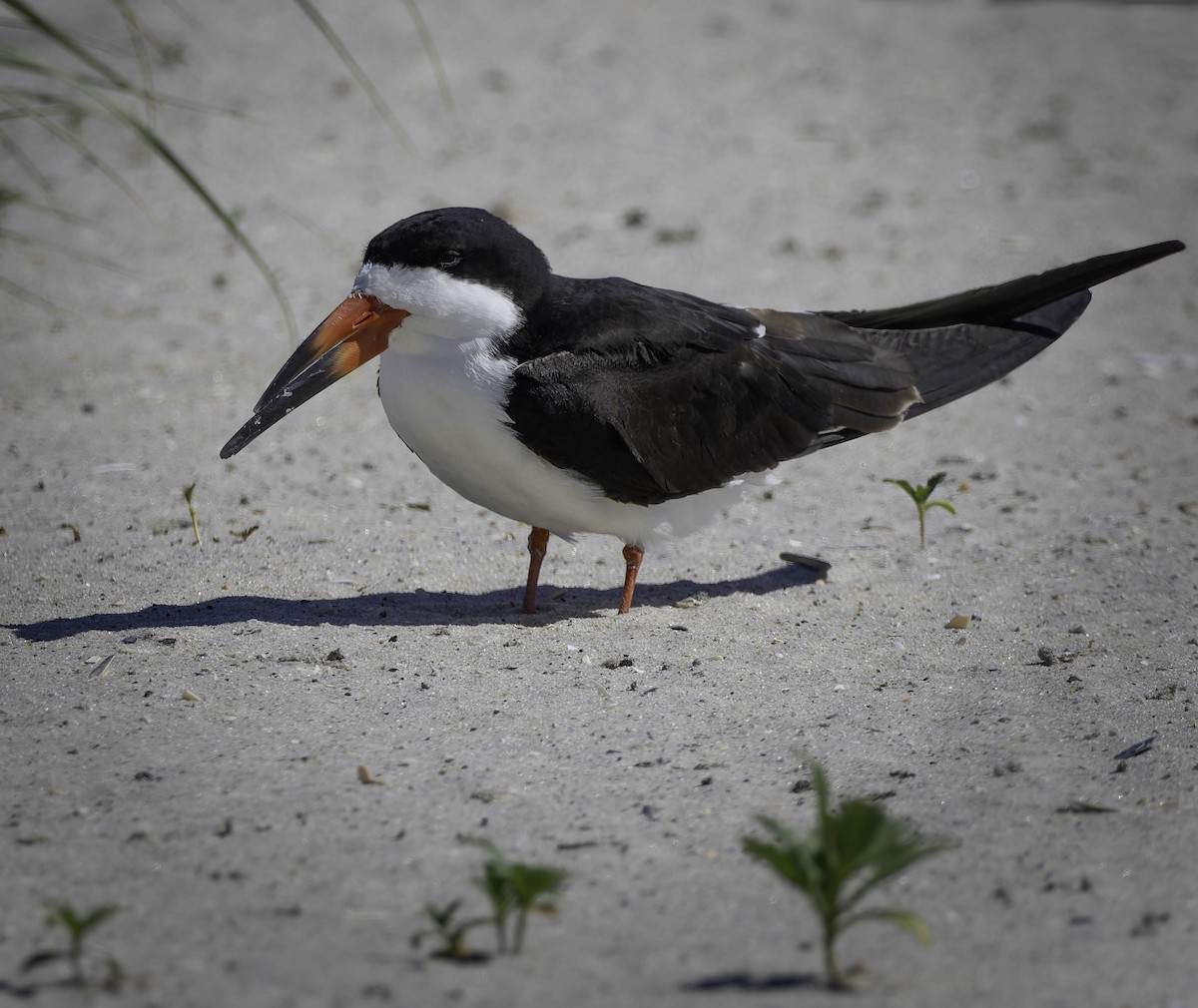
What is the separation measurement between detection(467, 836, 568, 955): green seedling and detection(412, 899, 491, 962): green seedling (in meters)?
0.04

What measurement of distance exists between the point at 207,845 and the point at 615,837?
92 cm

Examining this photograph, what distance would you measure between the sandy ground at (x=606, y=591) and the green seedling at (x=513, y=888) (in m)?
0.09

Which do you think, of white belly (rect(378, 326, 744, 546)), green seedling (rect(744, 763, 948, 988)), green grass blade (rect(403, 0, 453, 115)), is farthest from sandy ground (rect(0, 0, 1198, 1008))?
green grass blade (rect(403, 0, 453, 115))

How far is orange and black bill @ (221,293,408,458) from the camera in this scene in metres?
4.26

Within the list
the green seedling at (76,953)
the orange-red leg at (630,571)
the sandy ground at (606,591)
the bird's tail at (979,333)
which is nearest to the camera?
the green seedling at (76,953)

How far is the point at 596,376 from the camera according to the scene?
4.30 meters

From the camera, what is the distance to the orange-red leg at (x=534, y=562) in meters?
4.63

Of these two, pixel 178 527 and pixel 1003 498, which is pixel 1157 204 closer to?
pixel 1003 498

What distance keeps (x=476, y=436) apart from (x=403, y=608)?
74 cm

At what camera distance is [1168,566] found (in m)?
4.89

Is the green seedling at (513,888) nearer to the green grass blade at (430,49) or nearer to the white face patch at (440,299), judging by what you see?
the white face patch at (440,299)

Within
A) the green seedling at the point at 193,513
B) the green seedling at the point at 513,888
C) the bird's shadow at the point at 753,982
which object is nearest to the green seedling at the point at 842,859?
the bird's shadow at the point at 753,982

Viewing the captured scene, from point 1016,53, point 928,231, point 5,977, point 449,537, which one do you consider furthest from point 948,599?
point 1016,53

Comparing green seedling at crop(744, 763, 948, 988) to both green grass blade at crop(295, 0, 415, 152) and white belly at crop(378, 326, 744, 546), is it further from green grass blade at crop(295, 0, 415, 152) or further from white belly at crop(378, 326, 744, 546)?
green grass blade at crop(295, 0, 415, 152)
